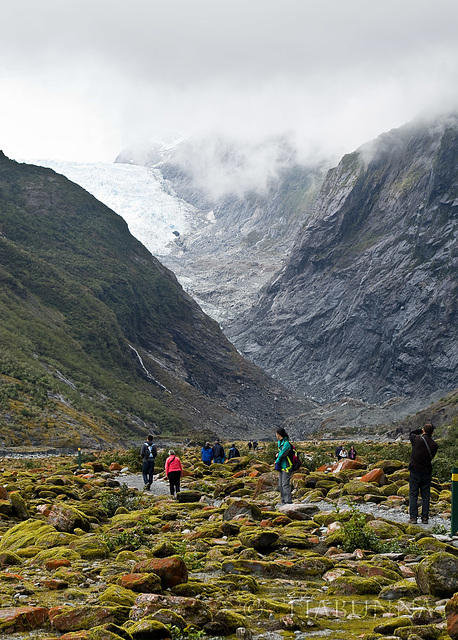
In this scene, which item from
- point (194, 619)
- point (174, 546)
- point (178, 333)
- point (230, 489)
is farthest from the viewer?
point (178, 333)

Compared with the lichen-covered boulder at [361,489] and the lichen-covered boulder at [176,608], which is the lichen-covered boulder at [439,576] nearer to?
the lichen-covered boulder at [176,608]

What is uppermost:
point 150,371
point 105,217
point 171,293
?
point 105,217

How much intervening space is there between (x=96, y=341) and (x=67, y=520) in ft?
278

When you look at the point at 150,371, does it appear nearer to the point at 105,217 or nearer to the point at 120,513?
the point at 105,217

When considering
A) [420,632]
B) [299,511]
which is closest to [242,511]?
[299,511]

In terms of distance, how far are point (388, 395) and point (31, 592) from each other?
543 feet

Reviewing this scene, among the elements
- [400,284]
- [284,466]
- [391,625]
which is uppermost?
[400,284]

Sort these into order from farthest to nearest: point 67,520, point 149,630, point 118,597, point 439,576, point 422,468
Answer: point 422,468 → point 67,520 → point 439,576 → point 118,597 → point 149,630

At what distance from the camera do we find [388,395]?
168 meters

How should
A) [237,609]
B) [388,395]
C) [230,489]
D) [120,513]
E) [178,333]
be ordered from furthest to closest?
[388,395], [178,333], [230,489], [120,513], [237,609]

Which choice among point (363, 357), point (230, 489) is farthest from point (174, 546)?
point (363, 357)

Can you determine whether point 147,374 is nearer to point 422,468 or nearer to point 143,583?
point 422,468

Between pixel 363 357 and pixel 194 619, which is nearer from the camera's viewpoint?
pixel 194 619

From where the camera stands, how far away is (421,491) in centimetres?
1474
